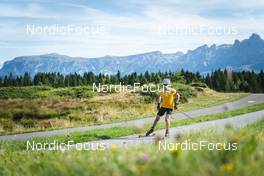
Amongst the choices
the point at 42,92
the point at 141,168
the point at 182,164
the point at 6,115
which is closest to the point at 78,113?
the point at 6,115

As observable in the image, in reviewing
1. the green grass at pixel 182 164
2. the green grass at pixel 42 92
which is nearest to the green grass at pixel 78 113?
the green grass at pixel 42 92

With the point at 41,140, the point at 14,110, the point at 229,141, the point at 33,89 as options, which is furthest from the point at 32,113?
the point at 33,89

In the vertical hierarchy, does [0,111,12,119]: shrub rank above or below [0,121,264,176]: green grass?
below

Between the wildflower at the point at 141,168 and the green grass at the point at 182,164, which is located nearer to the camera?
the green grass at the point at 182,164

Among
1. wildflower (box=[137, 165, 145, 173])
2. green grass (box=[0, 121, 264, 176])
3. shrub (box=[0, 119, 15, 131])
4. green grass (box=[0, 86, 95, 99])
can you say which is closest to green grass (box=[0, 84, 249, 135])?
shrub (box=[0, 119, 15, 131])

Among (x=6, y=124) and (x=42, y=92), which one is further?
(x=42, y=92)

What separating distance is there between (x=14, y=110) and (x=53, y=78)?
118660 mm

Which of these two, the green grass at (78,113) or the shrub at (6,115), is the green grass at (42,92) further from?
the shrub at (6,115)

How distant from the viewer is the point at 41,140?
50.6 feet

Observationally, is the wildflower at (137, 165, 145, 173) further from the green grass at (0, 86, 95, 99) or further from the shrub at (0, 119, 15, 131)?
the green grass at (0, 86, 95, 99)

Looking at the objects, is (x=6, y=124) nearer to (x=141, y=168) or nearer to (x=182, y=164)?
(x=141, y=168)

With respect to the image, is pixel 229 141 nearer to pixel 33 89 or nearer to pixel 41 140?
pixel 41 140

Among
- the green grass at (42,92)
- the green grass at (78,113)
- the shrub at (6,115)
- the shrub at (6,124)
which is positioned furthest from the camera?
the green grass at (42,92)

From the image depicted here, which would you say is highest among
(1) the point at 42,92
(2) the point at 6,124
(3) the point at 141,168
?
(3) the point at 141,168
